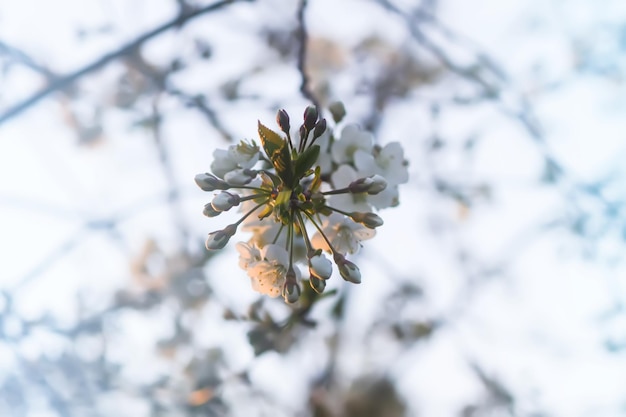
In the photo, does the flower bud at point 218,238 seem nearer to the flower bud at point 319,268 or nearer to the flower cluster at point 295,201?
the flower cluster at point 295,201

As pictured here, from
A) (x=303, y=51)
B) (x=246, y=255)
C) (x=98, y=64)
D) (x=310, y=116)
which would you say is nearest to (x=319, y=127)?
(x=310, y=116)

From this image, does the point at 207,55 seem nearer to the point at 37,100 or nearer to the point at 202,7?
the point at 202,7

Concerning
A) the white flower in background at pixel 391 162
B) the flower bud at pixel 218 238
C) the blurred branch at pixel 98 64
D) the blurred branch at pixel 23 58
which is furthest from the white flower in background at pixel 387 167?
the blurred branch at pixel 23 58

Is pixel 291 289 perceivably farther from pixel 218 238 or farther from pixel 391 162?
pixel 391 162

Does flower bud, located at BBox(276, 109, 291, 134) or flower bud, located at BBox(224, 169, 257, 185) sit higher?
flower bud, located at BBox(276, 109, 291, 134)

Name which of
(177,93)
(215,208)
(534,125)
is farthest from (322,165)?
(534,125)

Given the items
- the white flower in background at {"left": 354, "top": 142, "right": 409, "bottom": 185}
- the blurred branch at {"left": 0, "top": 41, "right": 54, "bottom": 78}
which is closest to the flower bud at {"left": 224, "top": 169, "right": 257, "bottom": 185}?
the white flower in background at {"left": 354, "top": 142, "right": 409, "bottom": 185}

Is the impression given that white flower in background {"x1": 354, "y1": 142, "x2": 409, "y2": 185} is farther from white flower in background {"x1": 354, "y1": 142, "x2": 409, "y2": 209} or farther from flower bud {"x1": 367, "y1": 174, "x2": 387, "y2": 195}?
flower bud {"x1": 367, "y1": 174, "x2": 387, "y2": 195}
